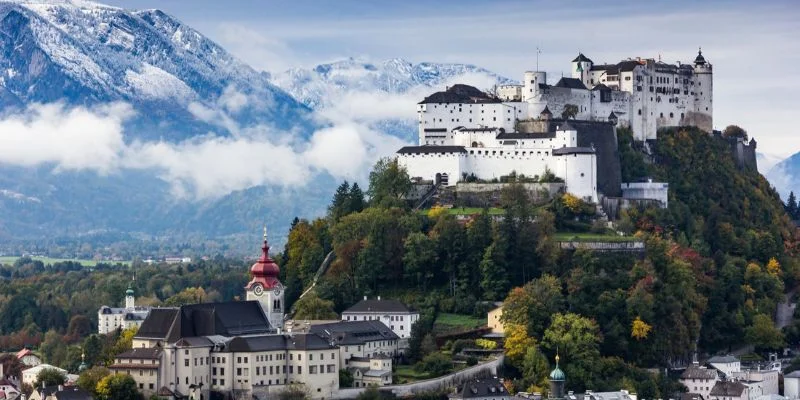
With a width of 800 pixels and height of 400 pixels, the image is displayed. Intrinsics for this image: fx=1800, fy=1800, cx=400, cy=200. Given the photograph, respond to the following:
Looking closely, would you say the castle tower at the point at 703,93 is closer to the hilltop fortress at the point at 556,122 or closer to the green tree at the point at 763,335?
the hilltop fortress at the point at 556,122

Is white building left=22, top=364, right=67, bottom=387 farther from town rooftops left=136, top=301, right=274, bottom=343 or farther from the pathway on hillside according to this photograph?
the pathway on hillside

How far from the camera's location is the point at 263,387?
84.5 metres

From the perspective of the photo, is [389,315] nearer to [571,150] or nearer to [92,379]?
[92,379]

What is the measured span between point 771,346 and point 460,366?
26.4m

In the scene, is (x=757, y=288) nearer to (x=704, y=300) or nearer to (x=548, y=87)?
(x=704, y=300)

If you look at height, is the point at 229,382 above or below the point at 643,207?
below

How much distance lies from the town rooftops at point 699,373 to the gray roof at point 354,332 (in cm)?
1704

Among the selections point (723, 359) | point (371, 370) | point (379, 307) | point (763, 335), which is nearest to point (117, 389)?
point (371, 370)

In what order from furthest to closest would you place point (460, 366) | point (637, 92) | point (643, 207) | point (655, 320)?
1. point (637, 92)
2. point (643, 207)
3. point (655, 320)
4. point (460, 366)

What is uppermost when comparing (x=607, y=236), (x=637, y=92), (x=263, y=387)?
(x=637, y=92)

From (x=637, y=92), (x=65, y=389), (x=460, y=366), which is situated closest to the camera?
(x=65, y=389)

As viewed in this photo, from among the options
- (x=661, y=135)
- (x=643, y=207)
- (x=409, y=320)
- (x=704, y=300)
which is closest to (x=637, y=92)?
(x=661, y=135)

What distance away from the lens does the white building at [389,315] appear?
316ft

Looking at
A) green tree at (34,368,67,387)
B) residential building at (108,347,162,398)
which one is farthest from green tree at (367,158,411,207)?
residential building at (108,347,162,398)
